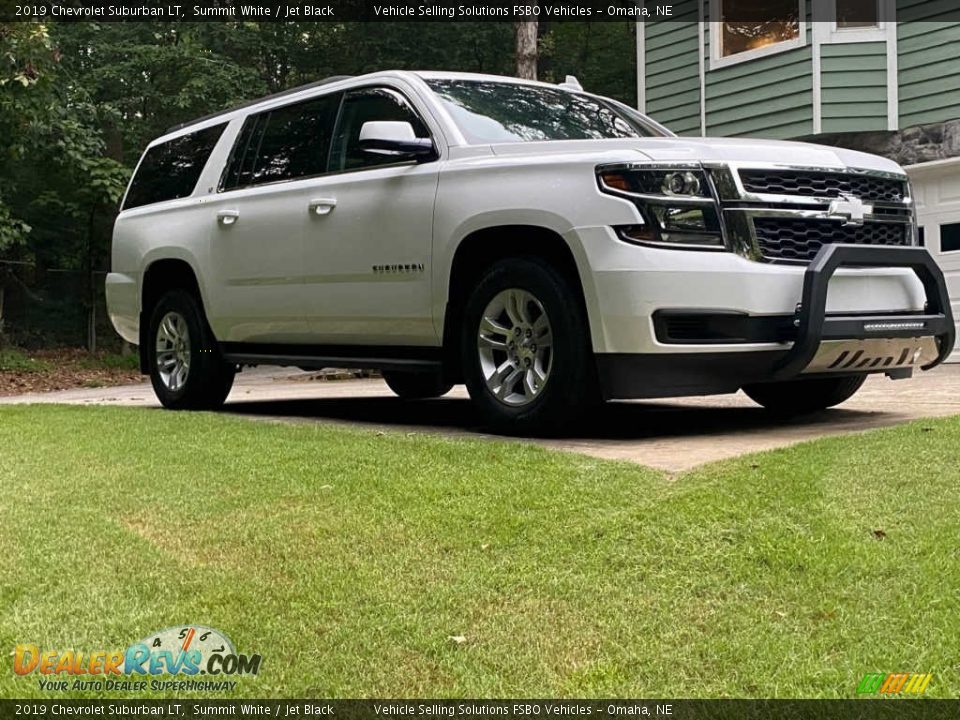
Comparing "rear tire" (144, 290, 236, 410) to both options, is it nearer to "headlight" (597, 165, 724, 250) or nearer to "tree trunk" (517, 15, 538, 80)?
"headlight" (597, 165, 724, 250)

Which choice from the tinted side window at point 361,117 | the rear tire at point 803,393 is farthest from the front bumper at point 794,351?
the tinted side window at point 361,117

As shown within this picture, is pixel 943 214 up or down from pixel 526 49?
down

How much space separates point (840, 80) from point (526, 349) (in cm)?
906

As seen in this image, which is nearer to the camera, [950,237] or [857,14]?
[950,237]

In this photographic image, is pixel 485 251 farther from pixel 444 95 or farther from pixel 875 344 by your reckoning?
pixel 875 344

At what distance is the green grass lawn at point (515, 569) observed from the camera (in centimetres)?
265

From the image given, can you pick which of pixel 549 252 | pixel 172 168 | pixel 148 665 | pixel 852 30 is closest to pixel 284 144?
pixel 172 168

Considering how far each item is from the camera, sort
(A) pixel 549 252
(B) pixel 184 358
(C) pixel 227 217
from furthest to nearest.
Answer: (B) pixel 184 358 < (C) pixel 227 217 < (A) pixel 549 252

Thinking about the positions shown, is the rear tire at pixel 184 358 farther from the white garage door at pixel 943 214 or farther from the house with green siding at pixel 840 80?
the house with green siding at pixel 840 80

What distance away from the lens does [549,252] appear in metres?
5.84

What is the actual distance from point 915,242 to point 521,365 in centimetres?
228

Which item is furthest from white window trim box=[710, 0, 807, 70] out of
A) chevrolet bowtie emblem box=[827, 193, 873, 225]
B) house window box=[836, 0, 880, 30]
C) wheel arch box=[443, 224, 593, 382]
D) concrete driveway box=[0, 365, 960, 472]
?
wheel arch box=[443, 224, 593, 382]

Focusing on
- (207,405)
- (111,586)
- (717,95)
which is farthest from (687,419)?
(717,95)

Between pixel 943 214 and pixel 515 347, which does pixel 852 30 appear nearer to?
pixel 943 214
